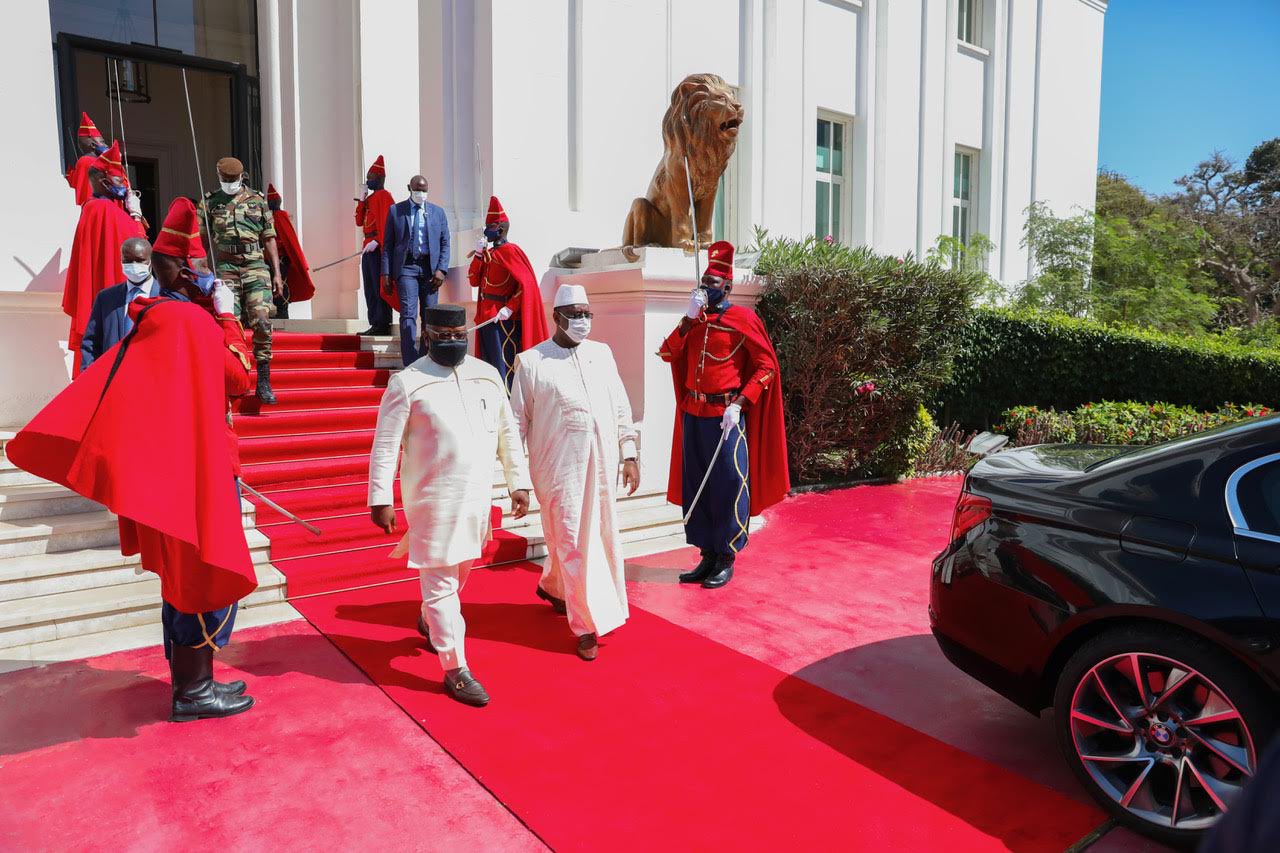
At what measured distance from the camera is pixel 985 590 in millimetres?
3482

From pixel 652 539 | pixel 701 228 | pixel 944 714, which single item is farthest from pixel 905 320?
pixel 944 714

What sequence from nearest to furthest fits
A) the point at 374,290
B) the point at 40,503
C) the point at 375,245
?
the point at 40,503
the point at 375,245
the point at 374,290

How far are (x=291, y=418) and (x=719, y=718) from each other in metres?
4.88

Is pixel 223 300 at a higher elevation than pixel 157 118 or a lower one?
lower

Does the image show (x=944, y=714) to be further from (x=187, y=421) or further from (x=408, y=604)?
(x=187, y=421)

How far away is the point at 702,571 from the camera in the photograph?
604cm

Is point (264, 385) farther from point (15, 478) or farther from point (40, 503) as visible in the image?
point (40, 503)

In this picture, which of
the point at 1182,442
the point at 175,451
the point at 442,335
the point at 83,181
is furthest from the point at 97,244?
the point at 1182,442

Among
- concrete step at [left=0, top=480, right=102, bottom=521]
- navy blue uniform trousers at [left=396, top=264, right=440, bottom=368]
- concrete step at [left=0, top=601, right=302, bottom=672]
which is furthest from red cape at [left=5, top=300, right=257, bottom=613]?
navy blue uniform trousers at [left=396, top=264, right=440, bottom=368]

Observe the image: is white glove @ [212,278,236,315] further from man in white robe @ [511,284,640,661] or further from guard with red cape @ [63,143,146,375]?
guard with red cape @ [63,143,146,375]

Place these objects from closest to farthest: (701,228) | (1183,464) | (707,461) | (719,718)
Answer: (1183,464)
(719,718)
(707,461)
(701,228)

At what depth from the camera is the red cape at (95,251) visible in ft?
22.3

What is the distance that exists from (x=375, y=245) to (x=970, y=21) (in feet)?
45.2

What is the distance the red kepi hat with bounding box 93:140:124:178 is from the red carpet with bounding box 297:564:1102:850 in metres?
4.36
